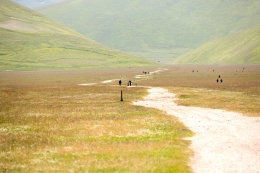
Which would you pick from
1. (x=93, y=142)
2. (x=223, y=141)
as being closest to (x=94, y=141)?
(x=93, y=142)

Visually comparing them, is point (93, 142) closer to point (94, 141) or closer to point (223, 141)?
point (94, 141)

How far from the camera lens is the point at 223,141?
28484mm

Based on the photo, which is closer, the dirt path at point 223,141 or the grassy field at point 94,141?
the dirt path at point 223,141

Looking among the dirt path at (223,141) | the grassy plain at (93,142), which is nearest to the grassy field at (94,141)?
the grassy plain at (93,142)

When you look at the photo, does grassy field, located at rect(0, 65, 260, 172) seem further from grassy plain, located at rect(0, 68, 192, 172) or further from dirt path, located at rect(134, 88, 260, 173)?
dirt path, located at rect(134, 88, 260, 173)

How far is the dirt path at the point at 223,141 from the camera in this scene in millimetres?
21625

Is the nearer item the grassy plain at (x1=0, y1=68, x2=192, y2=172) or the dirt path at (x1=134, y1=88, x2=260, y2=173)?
the dirt path at (x1=134, y1=88, x2=260, y2=173)

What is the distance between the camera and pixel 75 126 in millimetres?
37062

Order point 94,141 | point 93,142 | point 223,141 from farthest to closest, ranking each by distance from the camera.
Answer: point 94,141
point 93,142
point 223,141

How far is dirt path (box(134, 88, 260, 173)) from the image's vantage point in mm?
21625

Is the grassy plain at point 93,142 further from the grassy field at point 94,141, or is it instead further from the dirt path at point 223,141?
the dirt path at point 223,141

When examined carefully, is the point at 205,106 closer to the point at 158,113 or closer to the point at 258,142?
the point at 158,113

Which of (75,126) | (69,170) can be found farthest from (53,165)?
(75,126)

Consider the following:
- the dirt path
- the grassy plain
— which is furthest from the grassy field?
the dirt path
